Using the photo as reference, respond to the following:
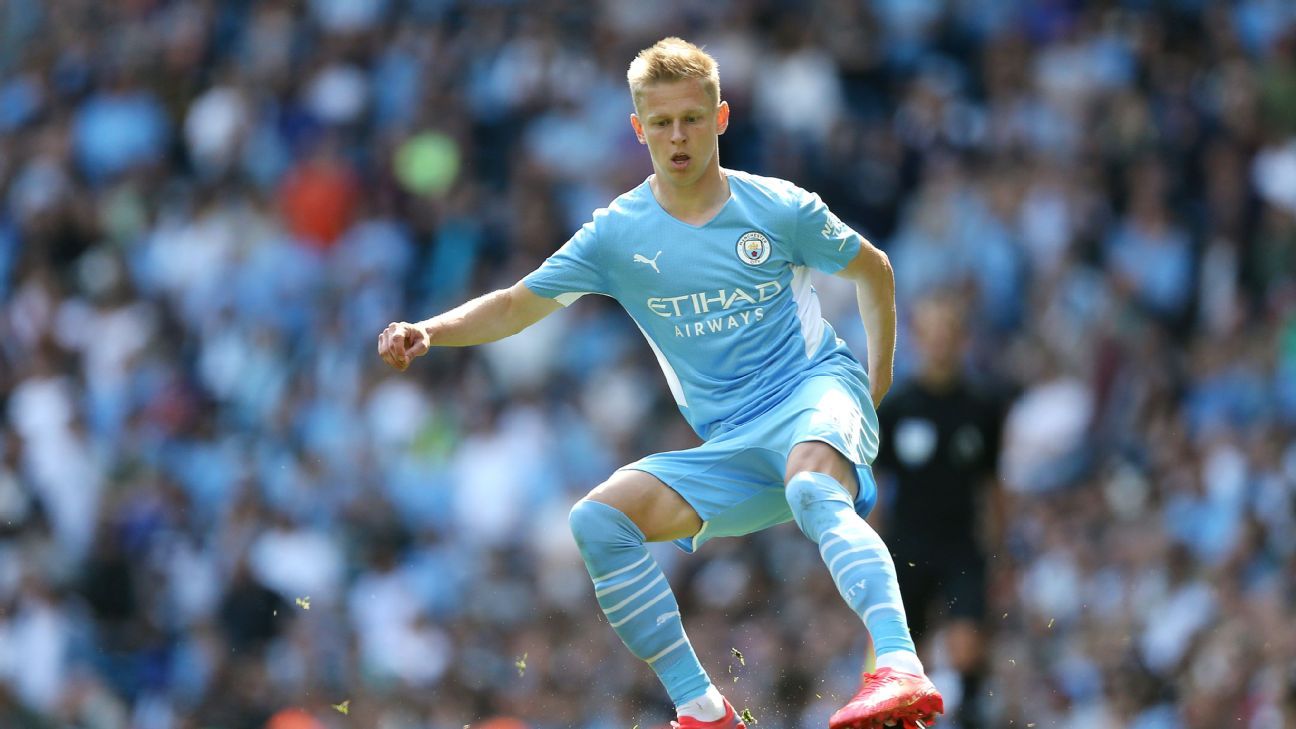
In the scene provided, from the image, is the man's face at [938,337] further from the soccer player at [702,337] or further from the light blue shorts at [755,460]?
the light blue shorts at [755,460]

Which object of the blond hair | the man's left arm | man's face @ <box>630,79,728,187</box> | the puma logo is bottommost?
the man's left arm

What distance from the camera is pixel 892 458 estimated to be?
25.3 ft

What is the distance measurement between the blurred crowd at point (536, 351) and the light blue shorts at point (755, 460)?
252cm

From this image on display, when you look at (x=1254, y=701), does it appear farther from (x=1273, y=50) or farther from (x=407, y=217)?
(x=407, y=217)

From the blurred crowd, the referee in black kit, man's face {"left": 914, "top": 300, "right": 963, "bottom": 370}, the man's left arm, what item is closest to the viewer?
the man's left arm

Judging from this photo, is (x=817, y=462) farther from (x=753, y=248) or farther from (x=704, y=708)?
(x=704, y=708)

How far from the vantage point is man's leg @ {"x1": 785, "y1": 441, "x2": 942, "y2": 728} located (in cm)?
487

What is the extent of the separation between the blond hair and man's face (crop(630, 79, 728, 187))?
2 centimetres

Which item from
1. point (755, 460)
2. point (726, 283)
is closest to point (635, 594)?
point (755, 460)

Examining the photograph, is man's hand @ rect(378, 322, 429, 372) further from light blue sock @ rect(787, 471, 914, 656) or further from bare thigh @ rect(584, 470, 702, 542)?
light blue sock @ rect(787, 471, 914, 656)

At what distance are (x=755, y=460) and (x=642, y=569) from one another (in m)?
0.50

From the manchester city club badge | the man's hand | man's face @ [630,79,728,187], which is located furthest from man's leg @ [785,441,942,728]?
the man's hand

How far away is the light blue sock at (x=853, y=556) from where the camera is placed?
5.11m

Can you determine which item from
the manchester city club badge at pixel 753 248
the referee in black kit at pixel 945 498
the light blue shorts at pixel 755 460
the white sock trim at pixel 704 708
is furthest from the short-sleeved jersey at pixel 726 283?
the referee in black kit at pixel 945 498
